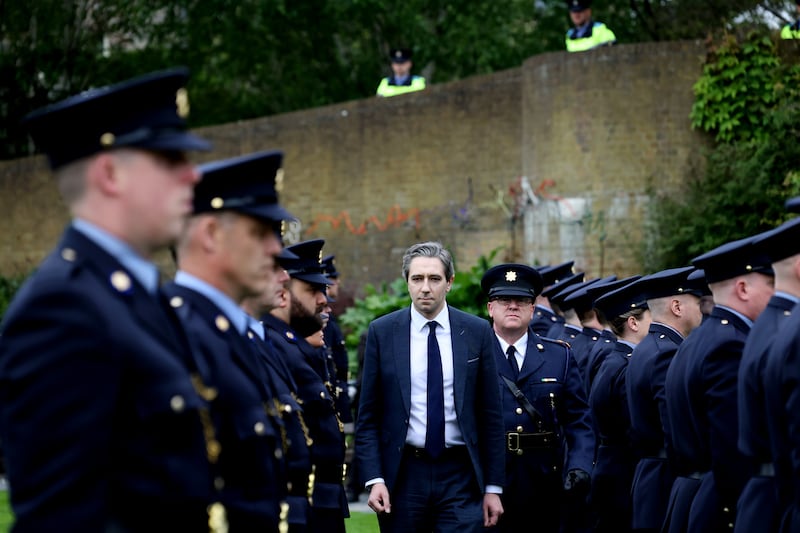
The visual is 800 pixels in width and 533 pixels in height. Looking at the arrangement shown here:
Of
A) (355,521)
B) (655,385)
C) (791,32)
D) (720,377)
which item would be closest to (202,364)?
(720,377)

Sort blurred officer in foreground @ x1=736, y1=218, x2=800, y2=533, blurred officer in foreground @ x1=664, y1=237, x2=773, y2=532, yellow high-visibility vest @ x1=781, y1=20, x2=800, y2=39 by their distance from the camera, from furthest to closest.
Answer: yellow high-visibility vest @ x1=781, y1=20, x2=800, y2=39 < blurred officer in foreground @ x1=664, y1=237, x2=773, y2=532 < blurred officer in foreground @ x1=736, y1=218, x2=800, y2=533

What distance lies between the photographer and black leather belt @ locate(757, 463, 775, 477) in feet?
20.2

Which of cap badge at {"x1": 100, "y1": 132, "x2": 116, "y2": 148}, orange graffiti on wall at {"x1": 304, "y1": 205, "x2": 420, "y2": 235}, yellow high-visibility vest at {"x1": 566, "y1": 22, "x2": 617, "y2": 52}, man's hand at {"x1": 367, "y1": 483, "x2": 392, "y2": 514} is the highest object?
yellow high-visibility vest at {"x1": 566, "y1": 22, "x2": 617, "y2": 52}

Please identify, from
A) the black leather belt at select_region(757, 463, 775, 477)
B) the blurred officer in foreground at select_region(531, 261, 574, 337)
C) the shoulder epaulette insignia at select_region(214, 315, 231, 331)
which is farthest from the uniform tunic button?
the blurred officer in foreground at select_region(531, 261, 574, 337)

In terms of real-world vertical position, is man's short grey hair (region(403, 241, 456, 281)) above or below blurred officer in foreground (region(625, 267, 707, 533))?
above

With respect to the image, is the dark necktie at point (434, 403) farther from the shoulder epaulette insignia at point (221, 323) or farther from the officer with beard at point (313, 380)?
the shoulder epaulette insignia at point (221, 323)

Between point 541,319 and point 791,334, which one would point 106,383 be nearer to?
point 791,334

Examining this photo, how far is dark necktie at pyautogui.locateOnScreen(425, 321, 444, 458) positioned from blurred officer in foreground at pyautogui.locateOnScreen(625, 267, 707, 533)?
1.30 metres

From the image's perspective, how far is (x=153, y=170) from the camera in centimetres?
347

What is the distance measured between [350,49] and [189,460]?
30985mm

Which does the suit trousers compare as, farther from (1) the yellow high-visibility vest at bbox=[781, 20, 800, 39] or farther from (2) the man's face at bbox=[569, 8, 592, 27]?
(2) the man's face at bbox=[569, 8, 592, 27]

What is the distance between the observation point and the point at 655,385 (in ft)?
27.0

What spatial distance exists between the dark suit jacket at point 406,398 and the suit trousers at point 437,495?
0.07 metres

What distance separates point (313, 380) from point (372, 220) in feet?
61.5
